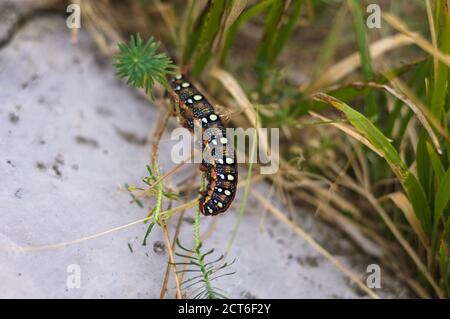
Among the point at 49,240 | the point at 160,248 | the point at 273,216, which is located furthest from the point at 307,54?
the point at 49,240

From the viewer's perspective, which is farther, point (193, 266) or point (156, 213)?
point (193, 266)
